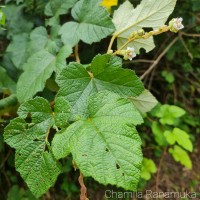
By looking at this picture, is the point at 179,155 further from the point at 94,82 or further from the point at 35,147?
the point at 35,147

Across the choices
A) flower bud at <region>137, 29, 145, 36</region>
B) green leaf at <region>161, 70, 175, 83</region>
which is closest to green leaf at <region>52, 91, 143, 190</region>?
flower bud at <region>137, 29, 145, 36</region>

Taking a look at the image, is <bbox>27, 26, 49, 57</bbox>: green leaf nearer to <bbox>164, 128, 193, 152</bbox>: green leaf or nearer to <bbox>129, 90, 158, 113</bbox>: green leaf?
<bbox>129, 90, 158, 113</bbox>: green leaf

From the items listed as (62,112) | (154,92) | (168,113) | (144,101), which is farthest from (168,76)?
(62,112)

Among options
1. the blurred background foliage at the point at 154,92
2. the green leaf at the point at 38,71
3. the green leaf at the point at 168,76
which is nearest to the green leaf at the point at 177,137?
the blurred background foliage at the point at 154,92

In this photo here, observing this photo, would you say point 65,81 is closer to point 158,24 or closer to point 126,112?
point 126,112

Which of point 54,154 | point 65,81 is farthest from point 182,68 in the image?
point 54,154

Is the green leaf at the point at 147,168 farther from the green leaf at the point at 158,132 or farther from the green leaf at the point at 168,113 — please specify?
the green leaf at the point at 168,113
